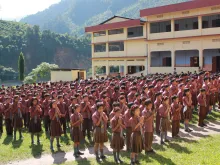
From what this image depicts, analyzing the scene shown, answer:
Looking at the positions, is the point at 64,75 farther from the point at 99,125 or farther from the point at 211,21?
the point at 99,125

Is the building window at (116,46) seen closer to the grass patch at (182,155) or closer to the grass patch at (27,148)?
the grass patch at (27,148)

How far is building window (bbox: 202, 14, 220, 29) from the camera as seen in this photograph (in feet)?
93.6

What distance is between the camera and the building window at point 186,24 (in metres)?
30.5

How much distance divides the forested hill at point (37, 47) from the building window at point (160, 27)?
59954 mm

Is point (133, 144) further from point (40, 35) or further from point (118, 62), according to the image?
point (40, 35)

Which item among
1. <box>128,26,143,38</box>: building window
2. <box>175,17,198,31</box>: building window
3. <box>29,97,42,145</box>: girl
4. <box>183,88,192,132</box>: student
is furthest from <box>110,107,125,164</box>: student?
<box>128,26,143,38</box>: building window

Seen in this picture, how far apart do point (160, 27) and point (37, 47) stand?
65817 millimetres

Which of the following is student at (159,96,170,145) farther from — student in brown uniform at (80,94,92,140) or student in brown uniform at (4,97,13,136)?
student in brown uniform at (4,97,13,136)

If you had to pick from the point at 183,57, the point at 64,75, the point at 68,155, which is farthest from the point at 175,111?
the point at 64,75

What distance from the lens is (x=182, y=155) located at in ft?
29.3

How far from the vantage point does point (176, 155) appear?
8.99 meters

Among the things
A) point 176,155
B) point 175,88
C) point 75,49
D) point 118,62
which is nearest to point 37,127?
point 176,155

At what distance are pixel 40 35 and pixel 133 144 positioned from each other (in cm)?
8943

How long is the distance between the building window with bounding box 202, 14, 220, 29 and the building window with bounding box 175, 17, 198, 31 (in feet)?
3.59
